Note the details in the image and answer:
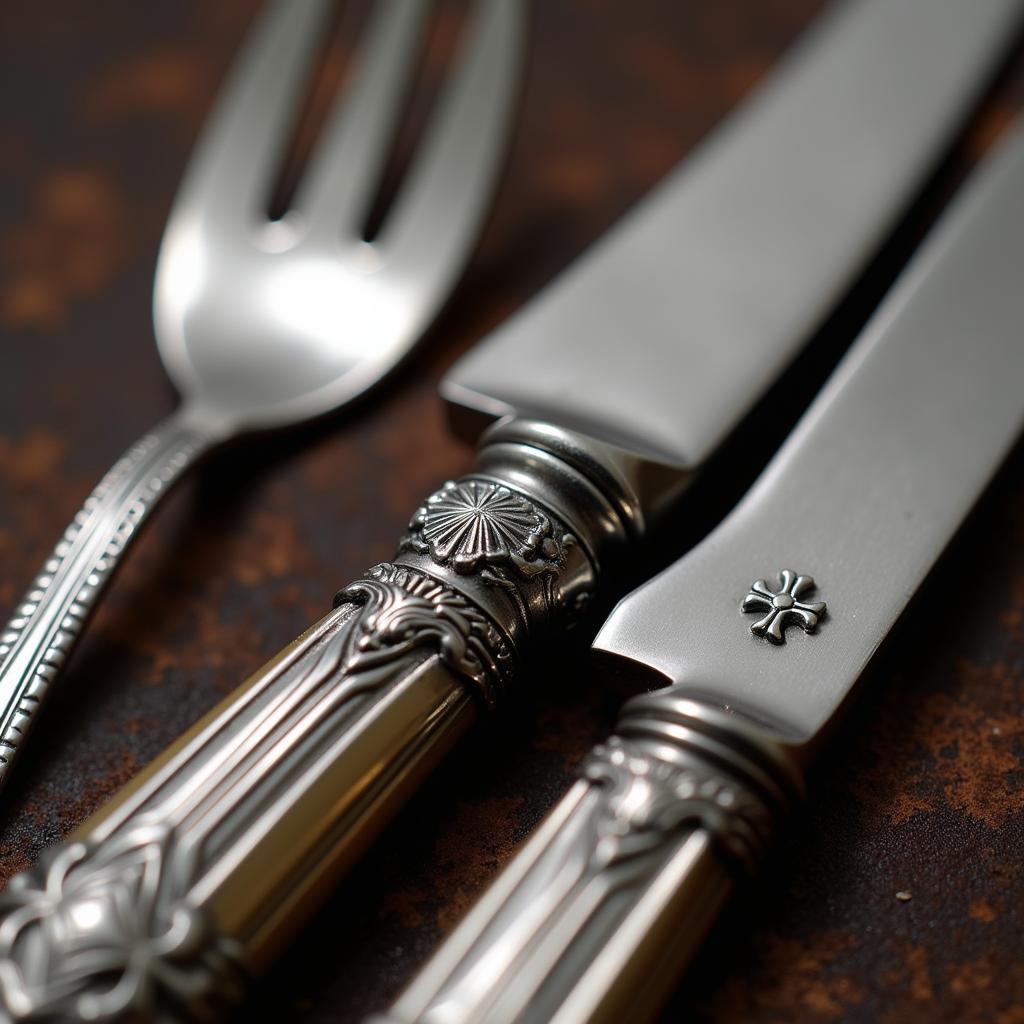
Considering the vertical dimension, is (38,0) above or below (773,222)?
above

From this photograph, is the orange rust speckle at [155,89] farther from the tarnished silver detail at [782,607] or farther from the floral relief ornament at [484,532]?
the tarnished silver detail at [782,607]

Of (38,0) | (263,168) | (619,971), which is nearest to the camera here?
(619,971)

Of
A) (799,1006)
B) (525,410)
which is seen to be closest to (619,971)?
(799,1006)

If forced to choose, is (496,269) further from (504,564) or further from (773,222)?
(504,564)

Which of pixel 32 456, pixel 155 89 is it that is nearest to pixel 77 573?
pixel 32 456

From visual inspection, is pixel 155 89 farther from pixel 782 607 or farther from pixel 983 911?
pixel 983 911

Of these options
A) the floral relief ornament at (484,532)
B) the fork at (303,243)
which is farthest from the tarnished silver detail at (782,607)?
the fork at (303,243)
